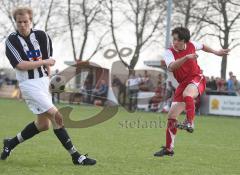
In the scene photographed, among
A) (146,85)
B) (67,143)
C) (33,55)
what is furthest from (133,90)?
(33,55)

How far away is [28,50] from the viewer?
779cm

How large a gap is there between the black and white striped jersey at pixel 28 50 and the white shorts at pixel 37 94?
0.08 meters

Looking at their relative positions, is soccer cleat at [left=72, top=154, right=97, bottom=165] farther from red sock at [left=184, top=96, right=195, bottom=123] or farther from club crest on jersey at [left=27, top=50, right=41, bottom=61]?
red sock at [left=184, top=96, right=195, bottom=123]

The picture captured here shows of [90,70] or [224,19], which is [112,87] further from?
[224,19]

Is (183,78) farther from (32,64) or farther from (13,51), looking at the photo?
(13,51)

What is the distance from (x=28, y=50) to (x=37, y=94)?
63 centimetres

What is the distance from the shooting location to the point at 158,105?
27.0m

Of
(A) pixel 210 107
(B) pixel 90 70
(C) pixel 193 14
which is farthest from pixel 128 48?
(A) pixel 210 107

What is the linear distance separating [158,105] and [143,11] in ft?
46.2

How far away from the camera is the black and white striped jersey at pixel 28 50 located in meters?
7.75

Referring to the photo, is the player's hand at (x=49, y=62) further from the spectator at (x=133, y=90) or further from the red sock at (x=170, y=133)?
the spectator at (x=133, y=90)

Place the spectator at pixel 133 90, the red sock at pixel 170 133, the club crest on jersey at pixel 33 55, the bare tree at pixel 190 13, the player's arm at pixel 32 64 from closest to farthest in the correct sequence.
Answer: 1. the player's arm at pixel 32 64
2. the club crest on jersey at pixel 33 55
3. the red sock at pixel 170 133
4. the spectator at pixel 133 90
5. the bare tree at pixel 190 13

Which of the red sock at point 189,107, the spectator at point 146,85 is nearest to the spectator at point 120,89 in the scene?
the spectator at point 146,85

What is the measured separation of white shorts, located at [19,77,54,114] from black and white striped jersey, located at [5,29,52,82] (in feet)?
0.26
